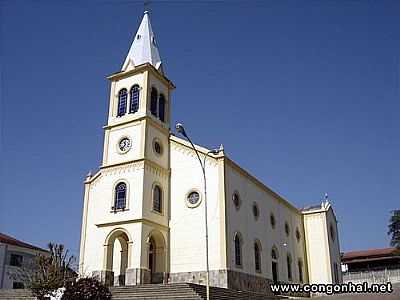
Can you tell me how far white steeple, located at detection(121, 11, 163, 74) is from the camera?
37031mm

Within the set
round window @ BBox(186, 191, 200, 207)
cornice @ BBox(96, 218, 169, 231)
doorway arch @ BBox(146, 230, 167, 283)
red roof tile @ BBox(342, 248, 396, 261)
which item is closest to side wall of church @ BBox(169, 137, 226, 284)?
round window @ BBox(186, 191, 200, 207)

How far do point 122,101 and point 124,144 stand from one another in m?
4.19

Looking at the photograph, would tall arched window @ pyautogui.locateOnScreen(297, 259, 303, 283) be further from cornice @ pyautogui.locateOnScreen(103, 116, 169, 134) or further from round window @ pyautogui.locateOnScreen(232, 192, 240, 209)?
cornice @ pyautogui.locateOnScreen(103, 116, 169, 134)

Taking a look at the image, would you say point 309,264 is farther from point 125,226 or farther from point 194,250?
point 125,226

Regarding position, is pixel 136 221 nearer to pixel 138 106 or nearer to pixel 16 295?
pixel 16 295

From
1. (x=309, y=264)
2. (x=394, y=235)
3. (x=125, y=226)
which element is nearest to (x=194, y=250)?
(x=125, y=226)

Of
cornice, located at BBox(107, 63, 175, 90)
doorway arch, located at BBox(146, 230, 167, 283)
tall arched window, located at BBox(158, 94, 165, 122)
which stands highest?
cornice, located at BBox(107, 63, 175, 90)

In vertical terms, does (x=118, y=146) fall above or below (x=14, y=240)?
above

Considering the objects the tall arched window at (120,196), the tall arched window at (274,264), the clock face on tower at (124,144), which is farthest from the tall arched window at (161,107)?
the tall arched window at (274,264)

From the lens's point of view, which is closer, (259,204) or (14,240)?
(259,204)

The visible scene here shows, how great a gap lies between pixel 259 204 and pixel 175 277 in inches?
445

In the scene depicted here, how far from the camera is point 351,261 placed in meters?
66.7

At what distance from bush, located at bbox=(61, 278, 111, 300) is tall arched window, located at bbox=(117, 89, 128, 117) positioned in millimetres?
16604

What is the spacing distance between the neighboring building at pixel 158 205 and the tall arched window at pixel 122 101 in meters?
0.09
